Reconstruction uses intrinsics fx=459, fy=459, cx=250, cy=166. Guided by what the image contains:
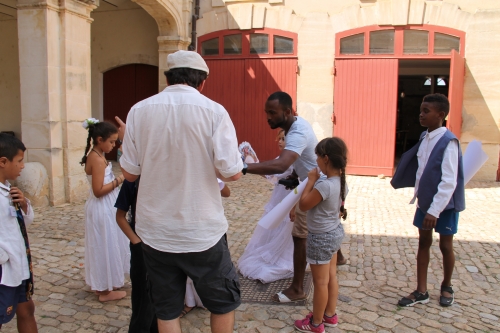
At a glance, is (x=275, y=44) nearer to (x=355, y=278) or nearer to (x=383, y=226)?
(x=383, y=226)

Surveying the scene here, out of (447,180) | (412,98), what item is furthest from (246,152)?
(412,98)

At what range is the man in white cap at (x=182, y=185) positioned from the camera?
6.92 ft

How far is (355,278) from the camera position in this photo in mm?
4125

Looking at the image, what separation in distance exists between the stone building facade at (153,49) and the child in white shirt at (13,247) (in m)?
4.48

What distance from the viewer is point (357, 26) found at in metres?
9.81

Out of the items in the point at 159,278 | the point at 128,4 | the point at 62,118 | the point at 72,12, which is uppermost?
the point at 128,4

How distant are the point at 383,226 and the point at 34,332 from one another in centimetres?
451

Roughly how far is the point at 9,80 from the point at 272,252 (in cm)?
974

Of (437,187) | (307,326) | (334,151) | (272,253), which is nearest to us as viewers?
(334,151)

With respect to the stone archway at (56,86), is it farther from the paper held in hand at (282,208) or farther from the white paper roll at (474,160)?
the white paper roll at (474,160)

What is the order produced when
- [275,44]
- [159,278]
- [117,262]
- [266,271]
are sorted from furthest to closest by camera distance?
[275,44], [266,271], [117,262], [159,278]

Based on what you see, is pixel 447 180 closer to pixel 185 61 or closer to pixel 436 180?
pixel 436 180

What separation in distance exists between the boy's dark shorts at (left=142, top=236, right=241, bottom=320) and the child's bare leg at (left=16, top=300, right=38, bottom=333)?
2.65 ft

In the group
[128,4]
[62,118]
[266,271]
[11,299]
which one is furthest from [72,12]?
[11,299]
